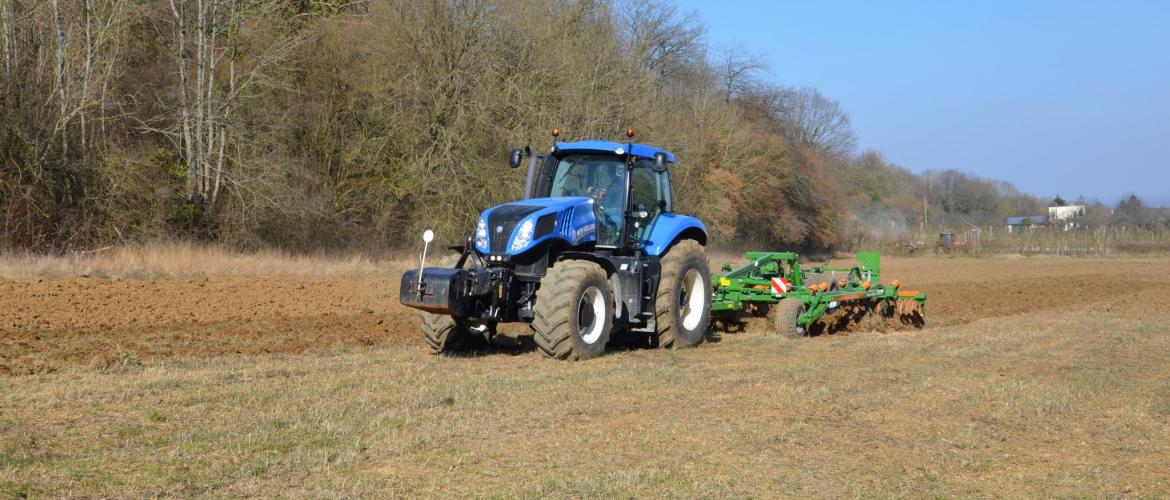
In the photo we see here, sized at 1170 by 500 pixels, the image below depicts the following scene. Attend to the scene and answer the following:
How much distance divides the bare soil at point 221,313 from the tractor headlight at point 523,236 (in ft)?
7.34

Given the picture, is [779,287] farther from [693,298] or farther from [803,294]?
[693,298]

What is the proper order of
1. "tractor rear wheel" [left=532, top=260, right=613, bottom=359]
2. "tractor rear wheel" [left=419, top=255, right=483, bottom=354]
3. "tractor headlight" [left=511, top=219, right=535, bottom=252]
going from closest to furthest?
1. "tractor rear wheel" [left=532, top=260, right=613, bottom=359]
2. "tractor headlight" [left=511, top=219, right=535, bottom=252]
3. "tractor rear wheel" [left=419, top=255, right=483, bottom=354]

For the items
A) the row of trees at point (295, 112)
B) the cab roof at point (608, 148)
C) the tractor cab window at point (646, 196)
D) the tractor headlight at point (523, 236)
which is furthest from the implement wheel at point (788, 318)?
the row of trees at point (295, 112)

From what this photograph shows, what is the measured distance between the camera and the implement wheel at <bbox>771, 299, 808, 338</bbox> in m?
13.3

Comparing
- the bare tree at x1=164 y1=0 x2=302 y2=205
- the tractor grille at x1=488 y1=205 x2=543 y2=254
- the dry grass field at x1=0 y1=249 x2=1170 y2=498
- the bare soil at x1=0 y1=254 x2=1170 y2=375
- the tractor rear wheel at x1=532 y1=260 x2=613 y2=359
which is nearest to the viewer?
the dry grass field at x1=0 y1=249 x2=1170 y2=498

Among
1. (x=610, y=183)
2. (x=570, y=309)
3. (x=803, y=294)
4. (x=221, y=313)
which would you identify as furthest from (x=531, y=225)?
(x=221, y=313)

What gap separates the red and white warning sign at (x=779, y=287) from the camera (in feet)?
45.3

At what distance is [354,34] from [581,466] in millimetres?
24907

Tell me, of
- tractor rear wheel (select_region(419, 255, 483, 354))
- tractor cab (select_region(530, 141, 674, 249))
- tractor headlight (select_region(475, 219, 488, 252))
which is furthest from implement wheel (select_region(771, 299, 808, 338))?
tractor headlight (select_region(475, 219, 488, 252))

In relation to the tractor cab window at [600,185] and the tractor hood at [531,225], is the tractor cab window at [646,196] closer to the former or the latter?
the tractor cab window at [600,185]

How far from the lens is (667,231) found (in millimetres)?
12281

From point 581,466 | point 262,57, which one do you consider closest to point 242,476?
point 581,466

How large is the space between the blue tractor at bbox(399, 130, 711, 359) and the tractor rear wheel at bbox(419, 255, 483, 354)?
0.01 metres

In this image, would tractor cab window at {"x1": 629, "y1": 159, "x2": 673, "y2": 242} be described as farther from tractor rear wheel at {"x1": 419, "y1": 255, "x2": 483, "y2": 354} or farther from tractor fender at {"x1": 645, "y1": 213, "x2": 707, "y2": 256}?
tractor rear wheel at {"x1": 419, "y1": 255, "x2": 483, "y2": 354}
